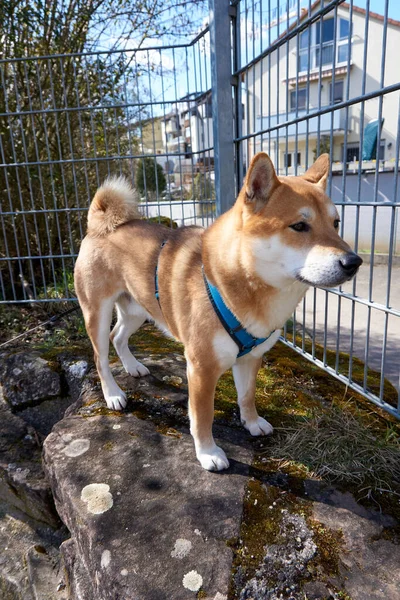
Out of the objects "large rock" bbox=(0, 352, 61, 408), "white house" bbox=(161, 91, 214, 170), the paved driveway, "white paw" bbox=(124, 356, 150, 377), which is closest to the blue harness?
"white paw" bbox=(124, 356, 150, 377)

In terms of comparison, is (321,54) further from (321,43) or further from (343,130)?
(343,130)

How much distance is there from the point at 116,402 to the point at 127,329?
0.67 meters

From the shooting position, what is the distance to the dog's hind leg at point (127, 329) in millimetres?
3119

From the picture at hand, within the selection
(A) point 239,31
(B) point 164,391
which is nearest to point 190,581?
(B) point 164,391

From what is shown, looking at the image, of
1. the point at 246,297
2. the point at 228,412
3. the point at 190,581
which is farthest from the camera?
the point at 228,412

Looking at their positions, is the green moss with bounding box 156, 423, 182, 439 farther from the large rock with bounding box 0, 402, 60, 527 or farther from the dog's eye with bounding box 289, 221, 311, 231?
the dog's eye with bounding box 289, 221, 311, 231

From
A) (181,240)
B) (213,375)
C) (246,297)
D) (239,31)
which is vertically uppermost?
(239,31)

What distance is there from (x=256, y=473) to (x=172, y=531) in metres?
0.53

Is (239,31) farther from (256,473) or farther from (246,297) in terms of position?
(256,473)

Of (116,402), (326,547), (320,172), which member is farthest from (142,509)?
(320,172)

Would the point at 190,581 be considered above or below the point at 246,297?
below

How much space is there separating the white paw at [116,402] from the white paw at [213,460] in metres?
0.75

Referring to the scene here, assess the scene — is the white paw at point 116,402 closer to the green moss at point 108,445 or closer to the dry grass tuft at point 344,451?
the green moss at point 108,445

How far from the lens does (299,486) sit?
2.03 m
